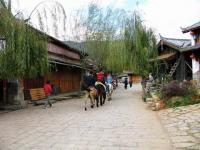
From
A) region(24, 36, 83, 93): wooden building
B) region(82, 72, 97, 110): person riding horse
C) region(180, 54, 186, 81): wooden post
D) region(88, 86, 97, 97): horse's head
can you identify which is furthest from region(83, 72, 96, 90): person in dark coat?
region(180, 54, 186, 81): wooden post

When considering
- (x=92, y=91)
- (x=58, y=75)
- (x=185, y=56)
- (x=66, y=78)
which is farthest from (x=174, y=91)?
(x=66, y=78)

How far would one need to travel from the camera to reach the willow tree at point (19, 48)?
595 inches

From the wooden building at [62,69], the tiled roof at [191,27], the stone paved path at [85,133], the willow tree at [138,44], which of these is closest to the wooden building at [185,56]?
the tiled roof at [191,27]

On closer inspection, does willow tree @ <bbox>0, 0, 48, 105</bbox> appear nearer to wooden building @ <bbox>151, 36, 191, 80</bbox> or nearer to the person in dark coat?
the person in dark coat

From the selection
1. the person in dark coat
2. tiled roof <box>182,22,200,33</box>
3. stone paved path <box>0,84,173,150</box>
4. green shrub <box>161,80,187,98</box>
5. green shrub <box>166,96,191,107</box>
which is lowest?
stone paved path <box>0,84,173,150</box>

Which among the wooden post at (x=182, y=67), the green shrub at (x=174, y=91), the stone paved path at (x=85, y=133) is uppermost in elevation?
the wooden post at (x=182, y=67)

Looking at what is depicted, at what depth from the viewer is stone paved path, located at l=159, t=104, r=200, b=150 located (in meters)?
8.01

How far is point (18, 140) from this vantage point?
902 cm

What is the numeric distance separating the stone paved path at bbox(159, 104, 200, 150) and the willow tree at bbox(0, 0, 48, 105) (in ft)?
23.2

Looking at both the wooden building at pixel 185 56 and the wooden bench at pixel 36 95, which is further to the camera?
the wooden building at pixel 185 56

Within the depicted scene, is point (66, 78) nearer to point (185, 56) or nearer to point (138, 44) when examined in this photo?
point (138, 44)

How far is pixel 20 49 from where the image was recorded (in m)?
16.0

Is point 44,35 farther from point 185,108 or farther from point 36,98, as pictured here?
point 185,108

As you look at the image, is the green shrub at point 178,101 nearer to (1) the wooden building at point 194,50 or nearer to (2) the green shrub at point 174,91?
(2) the green shrub at point 174,91
